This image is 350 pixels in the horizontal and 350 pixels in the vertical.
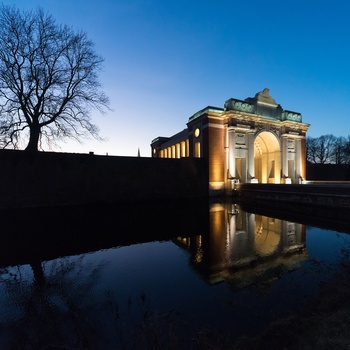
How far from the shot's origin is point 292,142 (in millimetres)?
27812

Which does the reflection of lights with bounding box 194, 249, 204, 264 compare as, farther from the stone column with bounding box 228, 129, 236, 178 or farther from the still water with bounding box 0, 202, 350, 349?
the stone column with bounding box 228, 129, 236, 178

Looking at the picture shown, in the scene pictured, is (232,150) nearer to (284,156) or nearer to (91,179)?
(284,156)

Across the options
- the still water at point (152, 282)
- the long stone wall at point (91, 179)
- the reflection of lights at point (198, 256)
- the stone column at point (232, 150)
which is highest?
the stone column at point (232, 150)

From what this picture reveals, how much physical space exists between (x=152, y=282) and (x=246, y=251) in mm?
3203

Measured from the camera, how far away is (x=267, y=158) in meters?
29.1

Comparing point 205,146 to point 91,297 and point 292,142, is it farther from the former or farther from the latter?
point 91,297

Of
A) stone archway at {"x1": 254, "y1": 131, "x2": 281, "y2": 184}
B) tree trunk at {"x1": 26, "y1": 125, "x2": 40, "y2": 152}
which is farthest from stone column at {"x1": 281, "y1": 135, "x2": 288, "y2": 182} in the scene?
tree trunk at {"x1": 26, "y1": 125, "x2": 40, "y2": 152}

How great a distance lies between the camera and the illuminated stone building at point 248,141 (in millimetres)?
22969

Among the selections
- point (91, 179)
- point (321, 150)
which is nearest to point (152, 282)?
point (91, 179)

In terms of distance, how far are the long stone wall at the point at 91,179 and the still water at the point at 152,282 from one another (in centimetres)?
671

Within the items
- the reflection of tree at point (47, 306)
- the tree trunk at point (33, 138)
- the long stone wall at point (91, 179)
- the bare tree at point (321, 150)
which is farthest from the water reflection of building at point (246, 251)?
the bare tree at point (321, 150)

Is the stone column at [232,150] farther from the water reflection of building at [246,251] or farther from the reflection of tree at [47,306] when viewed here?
the reflection of tree at [47,306]

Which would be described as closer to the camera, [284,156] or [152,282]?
[152,282]

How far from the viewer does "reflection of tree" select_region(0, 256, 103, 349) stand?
2811mm
